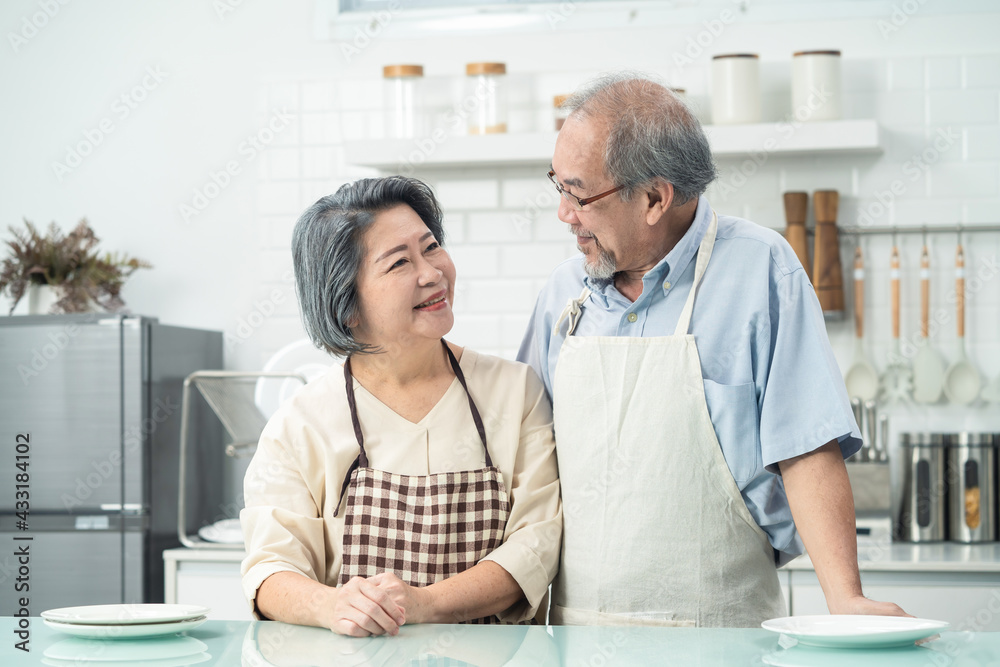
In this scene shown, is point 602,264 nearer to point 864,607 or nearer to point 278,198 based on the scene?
point 864,607

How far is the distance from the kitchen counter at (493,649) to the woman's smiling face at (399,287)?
0.54 m

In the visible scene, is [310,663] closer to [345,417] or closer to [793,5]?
[345,417]

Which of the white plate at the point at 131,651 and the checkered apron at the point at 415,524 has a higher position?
the checkered apron at the point at 415,524

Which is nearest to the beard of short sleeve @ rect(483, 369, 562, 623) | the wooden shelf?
short sleeve @ rect(483, 369, 562, 623)

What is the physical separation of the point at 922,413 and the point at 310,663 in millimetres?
2689

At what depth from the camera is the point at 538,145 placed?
3211mm

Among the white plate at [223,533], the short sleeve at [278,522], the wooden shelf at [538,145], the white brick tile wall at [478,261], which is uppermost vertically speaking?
the wooden shelf at [538,145]

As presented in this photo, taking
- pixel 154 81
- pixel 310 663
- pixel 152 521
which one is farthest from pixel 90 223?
pixel 310 663

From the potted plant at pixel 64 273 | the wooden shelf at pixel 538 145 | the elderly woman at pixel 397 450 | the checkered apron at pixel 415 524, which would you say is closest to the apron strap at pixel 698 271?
the elderly woman at pixel 397 450

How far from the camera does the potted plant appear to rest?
10.5ft

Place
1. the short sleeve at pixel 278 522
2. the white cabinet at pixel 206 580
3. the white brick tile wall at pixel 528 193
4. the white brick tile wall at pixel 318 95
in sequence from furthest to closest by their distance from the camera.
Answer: the white brick tile wall at pixel 318 95 → the white brick tile wall at pixel 528 193 → the white cabinet at pixel 206 580 → the short sleeve at pixel 278 522

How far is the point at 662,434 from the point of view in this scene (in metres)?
1.67

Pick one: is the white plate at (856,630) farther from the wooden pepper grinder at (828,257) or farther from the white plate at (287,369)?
the white plate at (287,369)

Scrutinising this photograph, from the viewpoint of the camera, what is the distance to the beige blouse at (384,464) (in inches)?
63.7
